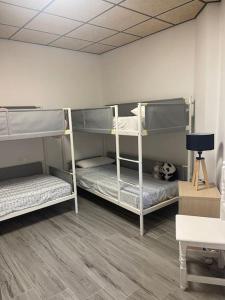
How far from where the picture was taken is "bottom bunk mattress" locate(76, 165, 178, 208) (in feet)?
9.37

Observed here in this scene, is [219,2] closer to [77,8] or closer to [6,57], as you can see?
[77,8]

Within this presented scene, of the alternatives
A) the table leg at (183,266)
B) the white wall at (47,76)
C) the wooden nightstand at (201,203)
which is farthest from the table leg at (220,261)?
the white wall at (47,76)

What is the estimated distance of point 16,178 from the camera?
3.75 meters

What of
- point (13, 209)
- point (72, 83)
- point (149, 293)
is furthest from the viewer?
point (72, 83)

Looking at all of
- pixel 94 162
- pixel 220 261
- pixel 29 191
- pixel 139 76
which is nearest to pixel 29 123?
pixel 29 191

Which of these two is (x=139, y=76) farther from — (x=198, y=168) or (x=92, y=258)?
(x=92, y=258)

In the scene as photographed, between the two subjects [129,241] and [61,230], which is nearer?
[129,241]

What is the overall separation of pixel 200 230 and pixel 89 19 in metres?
2.69

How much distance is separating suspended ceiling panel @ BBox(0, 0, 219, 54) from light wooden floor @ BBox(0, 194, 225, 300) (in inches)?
105

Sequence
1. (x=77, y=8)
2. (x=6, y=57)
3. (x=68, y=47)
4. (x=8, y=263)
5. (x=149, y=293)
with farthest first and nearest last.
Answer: (x=68, y=47) → (x=6, y=57) → (x=77, y=8) → (x=8, y=263) → (x=149, y=293)

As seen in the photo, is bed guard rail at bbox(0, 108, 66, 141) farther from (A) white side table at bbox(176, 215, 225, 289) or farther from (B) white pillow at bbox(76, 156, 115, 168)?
(A) white side table at bbox(176, 215, 225, 289)

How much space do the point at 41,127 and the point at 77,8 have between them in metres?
1.49

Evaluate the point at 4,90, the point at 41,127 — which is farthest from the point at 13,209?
the point at 4,90

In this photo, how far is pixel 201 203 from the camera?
7.80 ft
